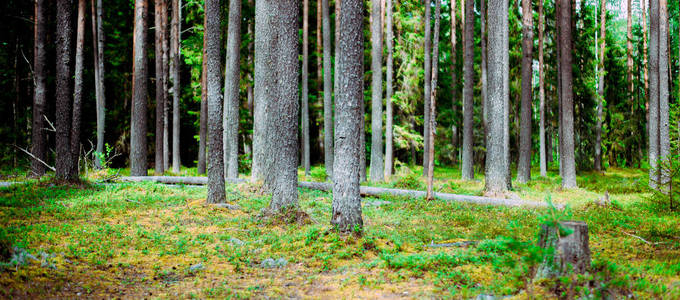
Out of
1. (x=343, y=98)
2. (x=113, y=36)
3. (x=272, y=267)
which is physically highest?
(x=113, y=36)

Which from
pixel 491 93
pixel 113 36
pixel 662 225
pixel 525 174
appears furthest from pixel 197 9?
pixel 662 225

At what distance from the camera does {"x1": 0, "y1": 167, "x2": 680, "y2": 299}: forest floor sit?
17.4ft

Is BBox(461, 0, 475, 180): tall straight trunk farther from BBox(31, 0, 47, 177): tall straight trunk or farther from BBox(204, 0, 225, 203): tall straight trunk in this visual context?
BBox(31, 0, 47, 177): tall straight trunk

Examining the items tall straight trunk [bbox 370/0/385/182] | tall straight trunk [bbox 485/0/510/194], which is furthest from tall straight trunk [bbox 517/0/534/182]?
tall straight trunk [bbox 370/0/385/182]

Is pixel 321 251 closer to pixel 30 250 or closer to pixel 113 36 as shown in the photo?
pixel 30 250

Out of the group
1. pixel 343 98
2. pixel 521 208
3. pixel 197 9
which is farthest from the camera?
pixel 197 9

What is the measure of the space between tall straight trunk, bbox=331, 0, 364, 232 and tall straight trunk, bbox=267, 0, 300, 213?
1850mm

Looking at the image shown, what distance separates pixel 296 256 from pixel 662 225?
7695 millimetres

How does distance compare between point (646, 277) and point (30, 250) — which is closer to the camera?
point (646, 277)

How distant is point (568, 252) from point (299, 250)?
13.3 feet

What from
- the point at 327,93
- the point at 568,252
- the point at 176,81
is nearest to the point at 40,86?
the point at 176,81

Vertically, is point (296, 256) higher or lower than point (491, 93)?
lower

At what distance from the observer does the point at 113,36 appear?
2386cm

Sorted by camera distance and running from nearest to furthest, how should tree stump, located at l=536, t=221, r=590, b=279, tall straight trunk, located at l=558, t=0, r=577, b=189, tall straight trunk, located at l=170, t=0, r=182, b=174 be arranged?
tree stump, located at l=536, t=221, r=590, b=279 < tall straight trunk, located at l=558, t=0, r=577, b=189 < tall straight trunk, located at l=170, t=0, r=182, b=174
